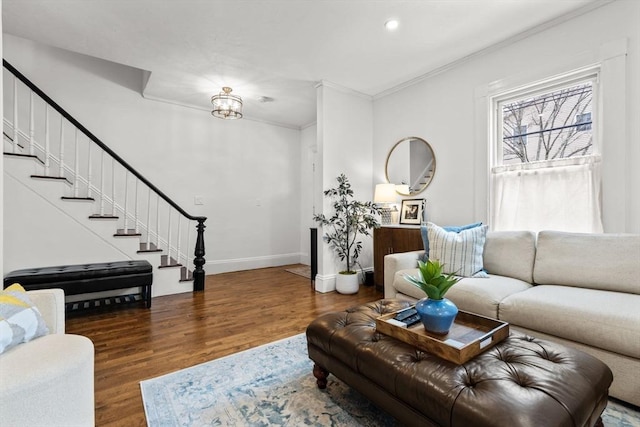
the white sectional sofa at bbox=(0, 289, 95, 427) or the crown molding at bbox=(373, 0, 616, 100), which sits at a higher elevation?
the crown molding at bbox=(373, 0, 616, 100)

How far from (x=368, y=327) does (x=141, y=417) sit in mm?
1204

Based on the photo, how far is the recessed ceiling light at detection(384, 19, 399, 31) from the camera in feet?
8.45

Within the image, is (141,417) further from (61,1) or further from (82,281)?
(61,1)

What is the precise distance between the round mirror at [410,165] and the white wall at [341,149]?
0.39 meters

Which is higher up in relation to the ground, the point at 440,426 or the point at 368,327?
the point at 368,327

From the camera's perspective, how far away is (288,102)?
4.52 m

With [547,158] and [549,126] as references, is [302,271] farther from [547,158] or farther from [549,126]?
[549,126]

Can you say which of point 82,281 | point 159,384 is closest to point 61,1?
point 82,281

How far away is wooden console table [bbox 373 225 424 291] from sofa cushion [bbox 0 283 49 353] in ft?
9.90

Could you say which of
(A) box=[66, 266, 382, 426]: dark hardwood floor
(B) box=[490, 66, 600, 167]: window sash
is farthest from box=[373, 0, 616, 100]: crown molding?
(A) box=[66, 266, 382, 426]: dark hardwood floor

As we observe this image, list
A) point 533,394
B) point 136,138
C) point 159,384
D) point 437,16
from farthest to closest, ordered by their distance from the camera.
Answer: point 136,138, point 437,16, point 159,384, point 533,394

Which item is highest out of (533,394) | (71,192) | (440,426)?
(71,192)

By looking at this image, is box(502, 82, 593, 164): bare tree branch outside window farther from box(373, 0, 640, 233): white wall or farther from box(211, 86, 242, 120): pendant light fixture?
box(211, 86, 242, 120): pendant light fixture

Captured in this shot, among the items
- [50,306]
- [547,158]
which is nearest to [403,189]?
[547,158]
